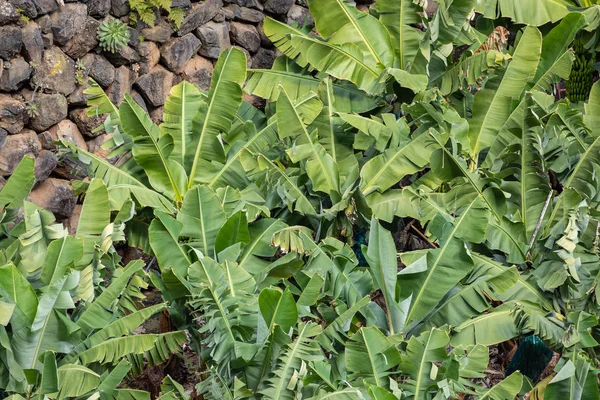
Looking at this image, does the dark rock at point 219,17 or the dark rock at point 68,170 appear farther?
the dark rock at point 219,17

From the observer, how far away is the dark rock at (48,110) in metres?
6.83

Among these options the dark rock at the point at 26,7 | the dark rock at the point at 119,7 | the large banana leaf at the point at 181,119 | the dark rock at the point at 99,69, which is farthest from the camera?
the dark rock at the point at 119,7

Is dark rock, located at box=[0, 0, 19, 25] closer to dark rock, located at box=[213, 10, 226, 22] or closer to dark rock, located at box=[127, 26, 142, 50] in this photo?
dark rock, located at box=[127, 26, 142, 50]

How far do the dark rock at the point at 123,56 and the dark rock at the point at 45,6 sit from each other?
28.3 inches

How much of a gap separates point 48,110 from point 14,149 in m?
0.47

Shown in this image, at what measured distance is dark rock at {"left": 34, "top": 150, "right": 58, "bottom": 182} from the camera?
693cm

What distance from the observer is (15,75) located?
21.5ft

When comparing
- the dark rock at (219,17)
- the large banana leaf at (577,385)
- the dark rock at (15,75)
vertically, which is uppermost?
the dark rock at (219,17)

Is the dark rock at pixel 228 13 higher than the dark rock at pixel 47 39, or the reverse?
the dark rock at pixel 47 39

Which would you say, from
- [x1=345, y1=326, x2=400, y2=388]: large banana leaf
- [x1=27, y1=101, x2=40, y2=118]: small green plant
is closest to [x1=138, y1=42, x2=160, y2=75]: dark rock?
[x1=27, y1=101, x2=40, y2=118]: small green plant

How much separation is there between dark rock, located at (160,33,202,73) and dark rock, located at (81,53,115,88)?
678 mm

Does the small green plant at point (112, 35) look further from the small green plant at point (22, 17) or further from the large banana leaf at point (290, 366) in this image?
the large banana leaf at point (290, 366)

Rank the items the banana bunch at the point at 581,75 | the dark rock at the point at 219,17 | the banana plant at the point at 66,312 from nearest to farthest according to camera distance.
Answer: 1. the banana plant at the point at 66,312
2. the dark rock at the point at 219,17
3. the banana bunch at the point at 581,75

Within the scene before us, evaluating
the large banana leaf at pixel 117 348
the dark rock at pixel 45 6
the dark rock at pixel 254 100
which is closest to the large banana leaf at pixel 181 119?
the dark rock at pixel 45 6
